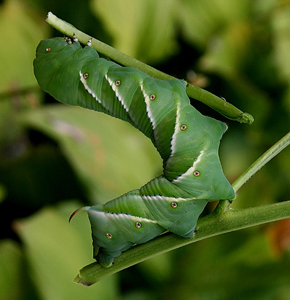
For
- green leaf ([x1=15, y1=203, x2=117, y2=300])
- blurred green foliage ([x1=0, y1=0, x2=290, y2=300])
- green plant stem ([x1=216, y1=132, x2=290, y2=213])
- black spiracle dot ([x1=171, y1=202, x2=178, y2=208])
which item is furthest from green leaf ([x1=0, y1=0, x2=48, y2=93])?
green plant stem ([x1=216, y1=132, x2=290, y2=213])

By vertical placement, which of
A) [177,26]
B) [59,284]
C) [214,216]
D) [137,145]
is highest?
[177,26]

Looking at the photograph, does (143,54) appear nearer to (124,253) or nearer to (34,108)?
(34,108)

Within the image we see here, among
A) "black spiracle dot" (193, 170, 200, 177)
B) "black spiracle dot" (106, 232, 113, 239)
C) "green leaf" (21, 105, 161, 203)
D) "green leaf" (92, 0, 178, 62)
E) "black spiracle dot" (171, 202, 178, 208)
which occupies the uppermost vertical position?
"green leaf" (92, 0, 178, 62)

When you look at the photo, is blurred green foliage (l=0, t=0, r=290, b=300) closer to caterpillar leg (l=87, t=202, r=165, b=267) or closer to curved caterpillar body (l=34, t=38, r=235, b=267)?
curved caterpillar body (l=34, t=38, r=235, b=267)

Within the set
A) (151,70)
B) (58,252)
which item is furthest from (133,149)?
(151,70)

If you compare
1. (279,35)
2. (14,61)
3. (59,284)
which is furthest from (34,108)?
(279,35)

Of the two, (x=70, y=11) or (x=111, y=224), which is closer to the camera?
(x=111, y=224)
